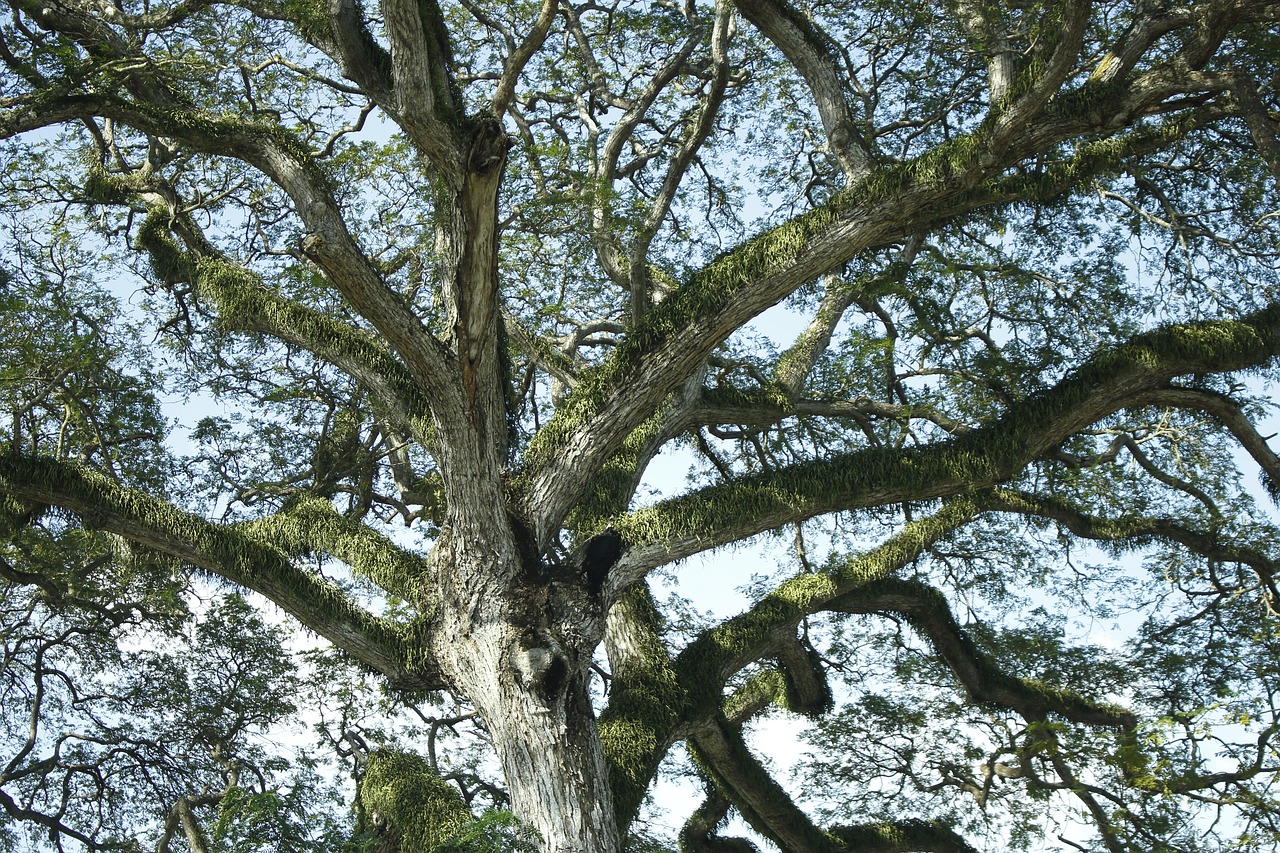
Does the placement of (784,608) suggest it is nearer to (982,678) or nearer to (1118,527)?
(982,678)

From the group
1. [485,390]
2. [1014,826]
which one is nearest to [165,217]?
[485,390]

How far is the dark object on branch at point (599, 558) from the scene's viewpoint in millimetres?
7164

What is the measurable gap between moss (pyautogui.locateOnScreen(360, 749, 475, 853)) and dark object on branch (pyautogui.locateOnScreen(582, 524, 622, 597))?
5.46ft

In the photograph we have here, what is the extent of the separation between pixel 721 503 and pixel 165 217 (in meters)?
4.25

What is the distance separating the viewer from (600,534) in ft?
23.6

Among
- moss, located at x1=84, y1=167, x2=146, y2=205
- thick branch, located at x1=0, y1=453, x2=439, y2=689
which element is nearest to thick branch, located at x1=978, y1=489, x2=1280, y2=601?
thick branch, located at x1=0, y1=453, x2=439, y2=689

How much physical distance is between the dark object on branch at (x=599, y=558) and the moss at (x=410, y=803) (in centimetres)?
166

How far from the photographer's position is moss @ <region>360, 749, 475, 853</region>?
Answer: 284 inches

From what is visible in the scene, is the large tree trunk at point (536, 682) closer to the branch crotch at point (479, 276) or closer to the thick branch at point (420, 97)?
the branch crotch at point (479, 276)

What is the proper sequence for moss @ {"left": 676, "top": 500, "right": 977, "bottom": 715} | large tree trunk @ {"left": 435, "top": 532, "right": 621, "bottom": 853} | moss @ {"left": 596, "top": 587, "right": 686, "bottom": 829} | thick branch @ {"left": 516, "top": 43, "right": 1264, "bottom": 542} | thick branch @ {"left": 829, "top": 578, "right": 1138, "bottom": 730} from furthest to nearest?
1. thick branch @ {"left": 829, "top": 578, "right": 1138, "bottom": 730}
2. moss @ {"left": 676, "top": 500, "right": 977, "bottom": 715}
3. moss @ {"left": 596, "top": 587, "right": 686, "bottom": 829}
4. thick branch @ {"left": 516, "top": 43, "right": 1264, "bottom": 542}
5. large tree trunk @ {"left": 435, "top": 532, "right": 621, "bottom": 853}

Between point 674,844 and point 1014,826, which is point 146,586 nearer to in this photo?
point 674,844

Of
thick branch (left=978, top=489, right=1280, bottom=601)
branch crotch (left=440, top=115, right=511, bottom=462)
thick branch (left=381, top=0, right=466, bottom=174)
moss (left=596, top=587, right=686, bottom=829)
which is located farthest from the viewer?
thick branch (left=978, top=489, right=1280, bottom=601)

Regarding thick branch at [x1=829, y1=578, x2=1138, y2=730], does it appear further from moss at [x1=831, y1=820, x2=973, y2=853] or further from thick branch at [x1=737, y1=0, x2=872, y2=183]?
thick branch at [x1=737, y1=0, x2=872, y2=183]

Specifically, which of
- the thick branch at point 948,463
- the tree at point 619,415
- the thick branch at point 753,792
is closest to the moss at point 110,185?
the tree at point 619,415
